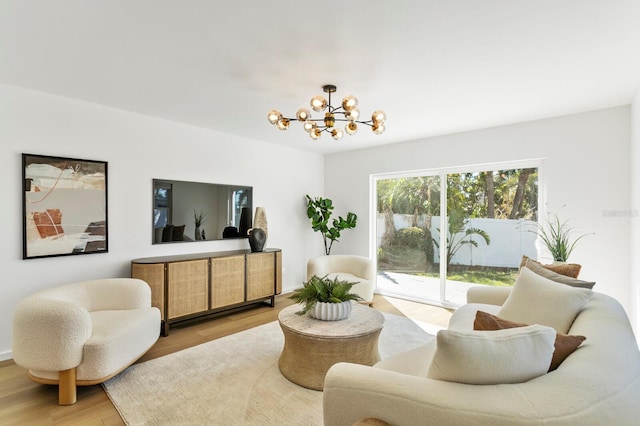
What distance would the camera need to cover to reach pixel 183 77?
9.07 feet

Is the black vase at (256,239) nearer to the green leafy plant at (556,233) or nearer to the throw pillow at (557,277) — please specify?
the throw pillow at (557,277)

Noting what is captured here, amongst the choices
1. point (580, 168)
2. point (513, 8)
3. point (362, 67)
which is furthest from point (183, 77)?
point (580, 168)

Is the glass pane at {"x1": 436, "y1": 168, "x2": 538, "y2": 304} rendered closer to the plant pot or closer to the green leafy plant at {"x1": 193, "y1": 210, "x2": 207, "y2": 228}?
the plant pot

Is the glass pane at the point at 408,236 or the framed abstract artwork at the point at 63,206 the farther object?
the glass pane at the point at 408,236

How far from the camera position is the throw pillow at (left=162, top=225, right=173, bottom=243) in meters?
4.00

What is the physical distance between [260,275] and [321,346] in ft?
7.50

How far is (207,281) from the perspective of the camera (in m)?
3.88

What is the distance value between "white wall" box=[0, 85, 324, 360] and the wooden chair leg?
1.32 m

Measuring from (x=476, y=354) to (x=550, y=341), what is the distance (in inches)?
11.5

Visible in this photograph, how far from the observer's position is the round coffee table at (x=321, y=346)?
2.37 m

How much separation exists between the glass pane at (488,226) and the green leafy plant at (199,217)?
350 cm

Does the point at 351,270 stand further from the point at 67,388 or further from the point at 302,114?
the point at 67,388

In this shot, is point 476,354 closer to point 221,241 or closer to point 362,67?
point 362,67

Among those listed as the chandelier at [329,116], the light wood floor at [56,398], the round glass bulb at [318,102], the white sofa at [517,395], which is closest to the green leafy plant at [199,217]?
the light wood floor at [56,398]
